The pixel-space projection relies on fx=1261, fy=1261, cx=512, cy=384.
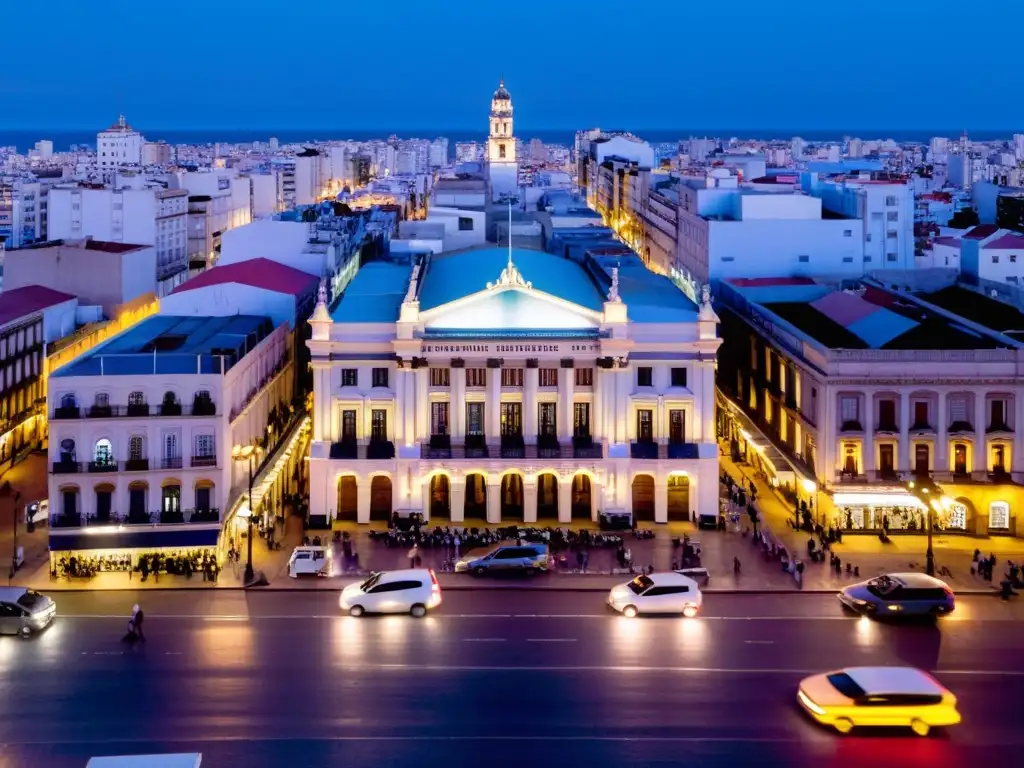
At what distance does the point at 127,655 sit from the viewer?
38688mm

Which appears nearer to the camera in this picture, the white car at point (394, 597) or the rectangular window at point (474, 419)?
the white car at point (394, 597)

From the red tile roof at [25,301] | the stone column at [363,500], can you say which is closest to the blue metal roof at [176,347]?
the stone column at [363,500]

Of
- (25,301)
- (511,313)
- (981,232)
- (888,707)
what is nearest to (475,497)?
(511,313)

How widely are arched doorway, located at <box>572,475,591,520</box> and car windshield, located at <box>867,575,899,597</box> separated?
15.8 meters

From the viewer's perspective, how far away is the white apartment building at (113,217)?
124500 millimetres

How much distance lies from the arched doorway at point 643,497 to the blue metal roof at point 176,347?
18.5 meters

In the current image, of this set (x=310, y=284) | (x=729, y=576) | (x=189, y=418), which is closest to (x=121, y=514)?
(x=189, y=418)

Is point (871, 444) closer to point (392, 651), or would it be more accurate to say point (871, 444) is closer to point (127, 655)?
point (392, 651)

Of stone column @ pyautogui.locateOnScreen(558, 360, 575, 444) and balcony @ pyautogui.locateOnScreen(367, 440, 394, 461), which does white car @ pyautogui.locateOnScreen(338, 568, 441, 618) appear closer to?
balcony @ pyautogui.locateOnScreen(367, 440, 394, 461)

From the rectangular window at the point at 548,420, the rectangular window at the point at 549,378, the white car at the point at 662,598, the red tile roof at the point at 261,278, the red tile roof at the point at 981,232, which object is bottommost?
the white car at the point at 662,598

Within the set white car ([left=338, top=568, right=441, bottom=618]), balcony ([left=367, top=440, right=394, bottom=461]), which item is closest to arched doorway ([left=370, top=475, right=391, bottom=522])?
balcony ([left=367, top=440, right=394, bottom=461])

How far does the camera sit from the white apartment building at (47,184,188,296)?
12450 cm

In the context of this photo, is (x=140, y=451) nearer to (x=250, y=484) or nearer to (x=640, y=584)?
(x=250, y=484)

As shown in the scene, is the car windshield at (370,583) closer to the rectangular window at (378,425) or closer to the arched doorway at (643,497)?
the rectangular window at (378,425)
